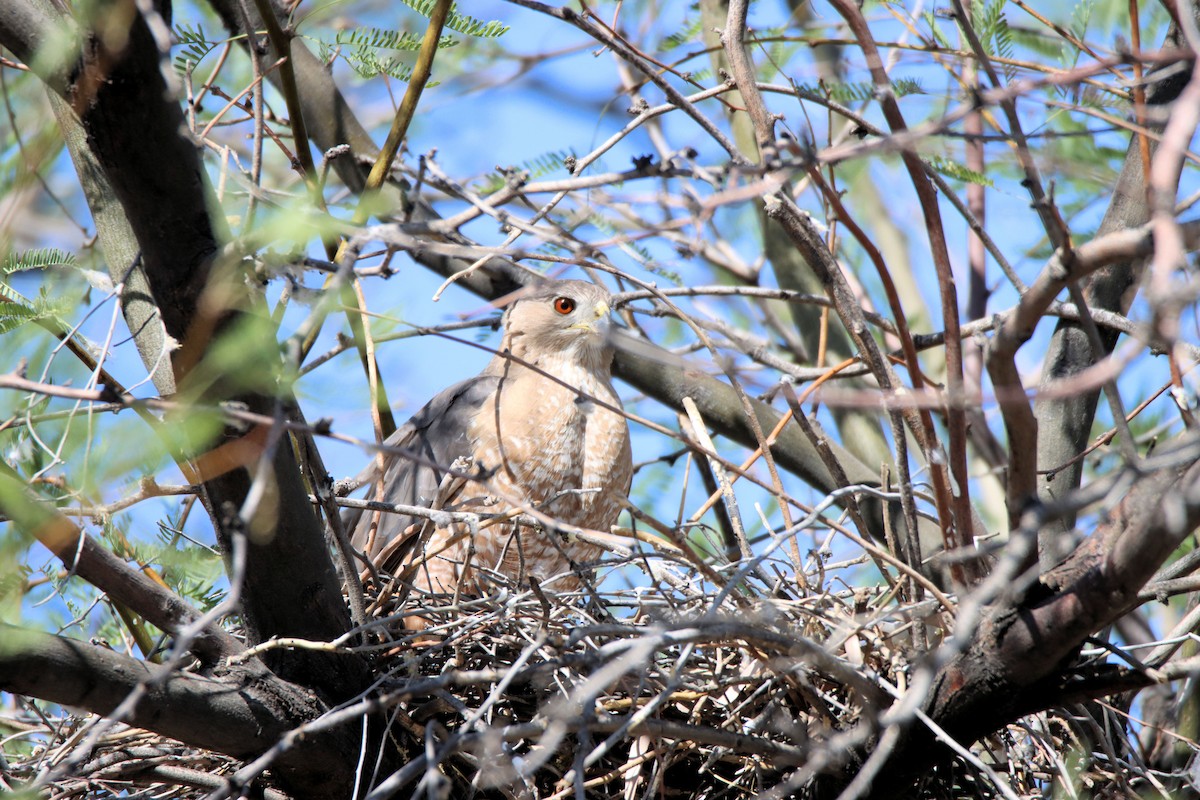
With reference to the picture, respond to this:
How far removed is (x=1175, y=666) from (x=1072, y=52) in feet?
7.11

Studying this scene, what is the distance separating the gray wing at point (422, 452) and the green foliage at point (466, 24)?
57.3 inches

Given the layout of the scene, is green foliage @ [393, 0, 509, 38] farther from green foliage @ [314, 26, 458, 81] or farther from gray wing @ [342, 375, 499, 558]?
gray wing @ [342, 375, 499, 558]

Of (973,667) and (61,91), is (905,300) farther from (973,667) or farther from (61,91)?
(61,91)

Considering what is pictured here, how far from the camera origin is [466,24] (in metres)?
3.11

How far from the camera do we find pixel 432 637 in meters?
3.10

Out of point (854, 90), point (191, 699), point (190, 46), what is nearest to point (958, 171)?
point (854, 90)

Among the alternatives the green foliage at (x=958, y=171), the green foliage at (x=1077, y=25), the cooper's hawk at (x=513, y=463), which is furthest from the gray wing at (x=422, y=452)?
the green foliage at (x=1077, y=25)

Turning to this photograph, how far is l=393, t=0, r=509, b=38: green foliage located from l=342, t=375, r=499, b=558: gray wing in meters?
1.46

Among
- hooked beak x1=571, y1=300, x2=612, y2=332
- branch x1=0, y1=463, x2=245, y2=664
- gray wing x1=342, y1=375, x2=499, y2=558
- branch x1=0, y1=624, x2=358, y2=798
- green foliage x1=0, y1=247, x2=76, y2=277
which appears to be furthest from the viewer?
hooked beak x1=571, y1=300, x2=612, y2=332

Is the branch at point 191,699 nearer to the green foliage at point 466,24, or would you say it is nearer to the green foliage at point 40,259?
the green foliage at point 40,259

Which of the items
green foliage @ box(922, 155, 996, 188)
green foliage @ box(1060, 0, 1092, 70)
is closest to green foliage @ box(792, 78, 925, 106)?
green foliage @ box(922, 155, 996, 188)

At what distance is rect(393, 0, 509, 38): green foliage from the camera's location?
10.2 feet

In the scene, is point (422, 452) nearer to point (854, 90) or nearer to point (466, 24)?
point (466, 24)

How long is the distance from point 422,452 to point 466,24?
5.13ft
